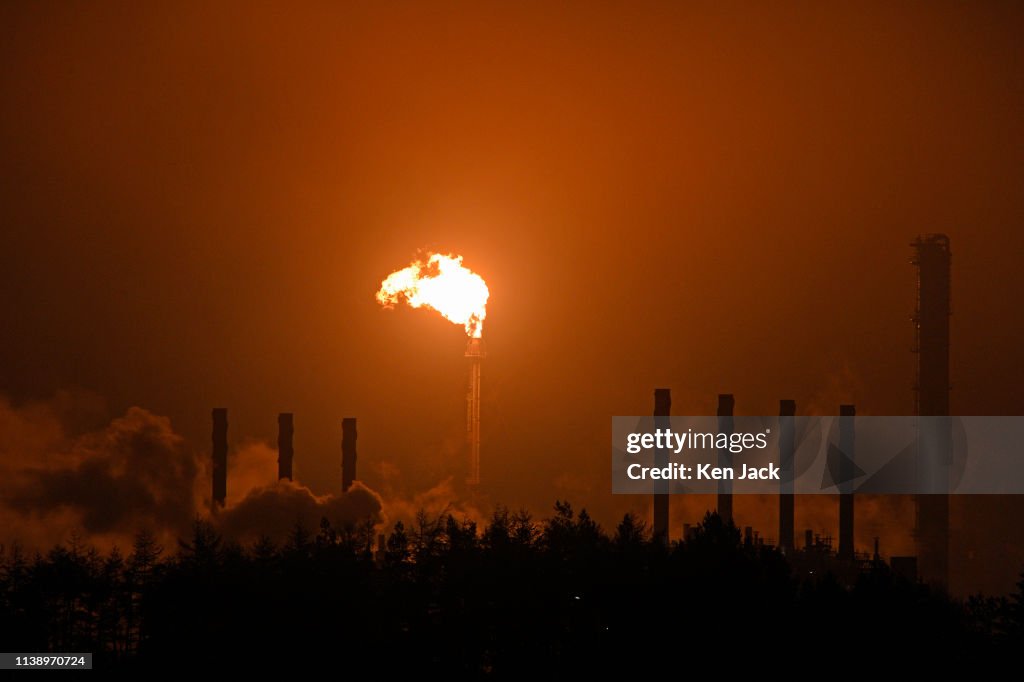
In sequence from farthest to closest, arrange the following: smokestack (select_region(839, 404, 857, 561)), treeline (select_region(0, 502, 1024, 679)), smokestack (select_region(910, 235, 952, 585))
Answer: smokestack (select_region(910, 235, 952, 585)) → smokestack (select_region(839, 404, 857, 561)) → treeline (select_region(0, 502, 1024, 679))

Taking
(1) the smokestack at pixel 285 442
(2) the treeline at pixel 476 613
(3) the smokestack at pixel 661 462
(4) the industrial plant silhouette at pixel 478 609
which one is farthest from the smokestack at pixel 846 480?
(1) the smokestack at pixel 285 442

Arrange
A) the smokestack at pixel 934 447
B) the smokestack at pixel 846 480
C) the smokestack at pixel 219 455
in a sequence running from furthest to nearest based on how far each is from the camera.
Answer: the smokestack at pixel 219 455 → the smokestack at pixel 934 447 → the smokestack at pixel 846 480

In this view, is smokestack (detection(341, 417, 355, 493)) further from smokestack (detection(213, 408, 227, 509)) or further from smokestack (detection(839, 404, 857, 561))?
smokestack (detection(839, 404, 857, 561))

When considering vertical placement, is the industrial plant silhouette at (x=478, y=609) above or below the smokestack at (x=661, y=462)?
below

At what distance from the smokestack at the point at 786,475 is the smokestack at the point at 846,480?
218 centimetres

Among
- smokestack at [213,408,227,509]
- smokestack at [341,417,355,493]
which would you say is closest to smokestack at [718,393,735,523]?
smokestack at [341,417,355,493]

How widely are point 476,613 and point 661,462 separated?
27.4m

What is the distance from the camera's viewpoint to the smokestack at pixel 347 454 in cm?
7662

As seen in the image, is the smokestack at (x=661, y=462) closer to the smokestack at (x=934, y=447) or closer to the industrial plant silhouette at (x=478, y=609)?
the smokestack at (x=934, y=447)

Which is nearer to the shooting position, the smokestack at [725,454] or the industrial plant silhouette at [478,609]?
the industrial plant silhouette at [478,609]

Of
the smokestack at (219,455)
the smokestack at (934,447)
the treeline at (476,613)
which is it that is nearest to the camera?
the treeline at (476,613)

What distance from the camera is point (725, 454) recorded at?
73500mm

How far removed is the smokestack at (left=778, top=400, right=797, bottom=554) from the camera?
70250 mm

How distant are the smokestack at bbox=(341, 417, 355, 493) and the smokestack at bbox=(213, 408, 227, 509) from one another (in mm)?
5436
